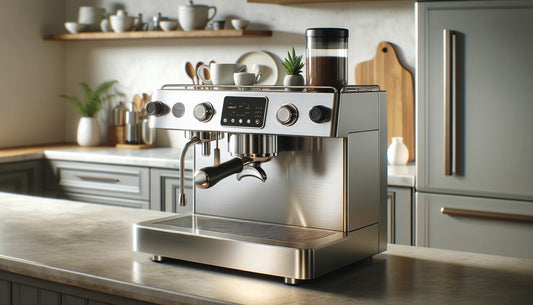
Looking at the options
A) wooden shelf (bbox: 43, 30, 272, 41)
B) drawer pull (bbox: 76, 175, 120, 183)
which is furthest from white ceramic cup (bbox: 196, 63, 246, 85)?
drawer pull (bbox: 76, 175, 120, 183)

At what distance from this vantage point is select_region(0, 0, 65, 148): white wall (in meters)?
4.48

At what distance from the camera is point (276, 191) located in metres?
1.64

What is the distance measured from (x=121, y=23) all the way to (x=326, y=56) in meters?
3.03

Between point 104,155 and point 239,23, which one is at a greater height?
point 239,23

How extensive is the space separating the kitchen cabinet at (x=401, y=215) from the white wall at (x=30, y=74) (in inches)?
108

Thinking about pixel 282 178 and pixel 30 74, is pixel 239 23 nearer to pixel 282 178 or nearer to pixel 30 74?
pixel 30 74

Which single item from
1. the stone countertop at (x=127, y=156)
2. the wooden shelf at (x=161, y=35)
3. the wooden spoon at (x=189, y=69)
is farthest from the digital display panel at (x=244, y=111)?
the wooden spoon at (x=189, y=69)

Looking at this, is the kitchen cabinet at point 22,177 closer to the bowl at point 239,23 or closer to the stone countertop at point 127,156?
the stone countertop at point 127,156

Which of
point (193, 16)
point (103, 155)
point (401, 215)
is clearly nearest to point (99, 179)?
point (103, 155)

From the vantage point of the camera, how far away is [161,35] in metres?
4.15

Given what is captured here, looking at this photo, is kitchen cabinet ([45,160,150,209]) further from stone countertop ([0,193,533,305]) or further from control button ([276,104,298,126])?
control button ([276,104,298,126])

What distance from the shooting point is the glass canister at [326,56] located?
1.54 meters

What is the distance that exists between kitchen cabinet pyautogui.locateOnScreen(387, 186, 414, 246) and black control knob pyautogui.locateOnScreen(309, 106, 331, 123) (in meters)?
1.73

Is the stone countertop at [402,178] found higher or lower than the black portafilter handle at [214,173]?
lower
